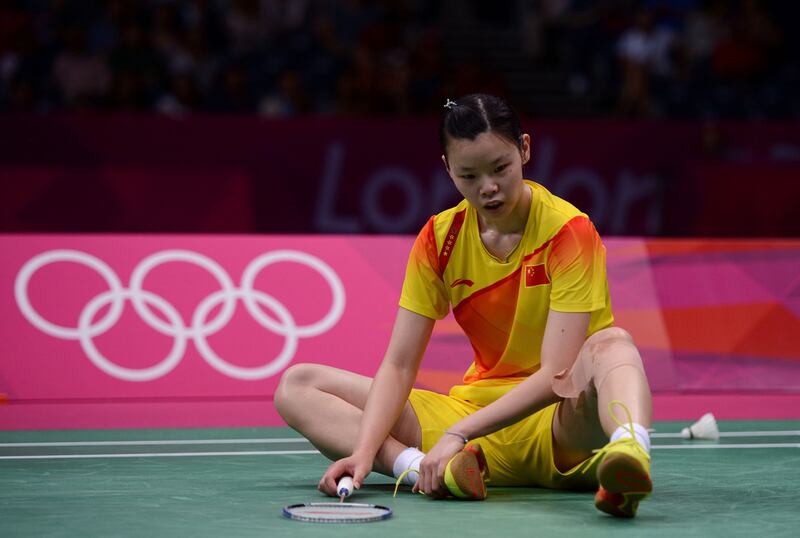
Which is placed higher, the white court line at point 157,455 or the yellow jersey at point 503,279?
the yellow jersey at point 503,279

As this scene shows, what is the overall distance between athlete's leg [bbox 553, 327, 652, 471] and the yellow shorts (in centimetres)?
5

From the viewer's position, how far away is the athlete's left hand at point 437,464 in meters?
4.01

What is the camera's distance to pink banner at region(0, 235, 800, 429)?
684 cm

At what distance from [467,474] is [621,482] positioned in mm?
653

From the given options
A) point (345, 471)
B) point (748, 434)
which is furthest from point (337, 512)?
point (748, 434)

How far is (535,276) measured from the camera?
4.23 meters

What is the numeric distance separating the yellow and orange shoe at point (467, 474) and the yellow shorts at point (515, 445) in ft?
0.84

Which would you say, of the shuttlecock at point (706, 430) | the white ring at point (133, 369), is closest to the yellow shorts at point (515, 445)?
A: the shuttlecock at point (706, 430)

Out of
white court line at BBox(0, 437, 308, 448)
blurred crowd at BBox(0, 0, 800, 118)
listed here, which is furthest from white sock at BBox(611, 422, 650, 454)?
blurred crowd at BBox(0, 0, 800, 118)

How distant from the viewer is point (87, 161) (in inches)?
457

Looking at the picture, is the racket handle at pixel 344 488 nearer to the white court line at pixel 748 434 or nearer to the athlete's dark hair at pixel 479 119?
the athlete's dark hair at pixel 479 119

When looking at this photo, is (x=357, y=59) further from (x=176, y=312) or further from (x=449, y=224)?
(x=449, y=224)

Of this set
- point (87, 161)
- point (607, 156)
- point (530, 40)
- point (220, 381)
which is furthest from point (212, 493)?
point (530, 40)

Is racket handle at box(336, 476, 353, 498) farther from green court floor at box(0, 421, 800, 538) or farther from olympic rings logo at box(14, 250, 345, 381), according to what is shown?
olympic rings logo at box(14, 250, 345, 381)
